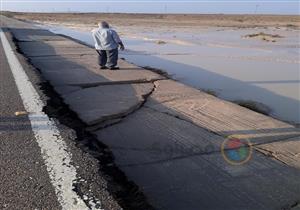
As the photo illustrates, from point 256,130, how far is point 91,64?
7562mm

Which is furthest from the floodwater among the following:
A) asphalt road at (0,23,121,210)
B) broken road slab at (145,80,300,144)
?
asphalt road at (0,23,121,210)

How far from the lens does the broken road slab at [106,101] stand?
6941mm

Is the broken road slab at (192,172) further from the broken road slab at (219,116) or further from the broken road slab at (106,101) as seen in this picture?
the broken road slab at (106,101)

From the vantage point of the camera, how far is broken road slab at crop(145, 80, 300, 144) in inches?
248

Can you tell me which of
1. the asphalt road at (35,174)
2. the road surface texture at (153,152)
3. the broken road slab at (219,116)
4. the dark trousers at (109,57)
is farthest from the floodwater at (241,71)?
the asphalt road at (35,174)

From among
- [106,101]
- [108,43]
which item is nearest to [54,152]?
[106,101]

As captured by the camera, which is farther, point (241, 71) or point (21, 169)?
point (241, 71)

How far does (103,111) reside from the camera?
716 cm

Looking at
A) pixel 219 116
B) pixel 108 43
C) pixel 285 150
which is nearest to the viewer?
pixel 285 150

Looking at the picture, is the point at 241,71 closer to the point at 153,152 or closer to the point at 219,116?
the point at 219,116

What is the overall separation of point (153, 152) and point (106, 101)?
2.75 meters

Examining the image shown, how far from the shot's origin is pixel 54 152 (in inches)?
184

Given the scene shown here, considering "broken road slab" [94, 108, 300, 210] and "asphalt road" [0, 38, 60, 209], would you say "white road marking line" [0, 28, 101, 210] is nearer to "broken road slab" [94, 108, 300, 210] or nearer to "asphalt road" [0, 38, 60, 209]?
"asphalt road" [0, 38, 60, 209]

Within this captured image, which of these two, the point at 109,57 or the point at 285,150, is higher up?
the point at 285,150
